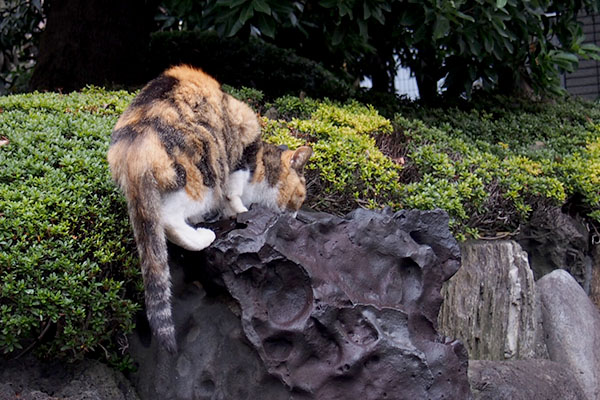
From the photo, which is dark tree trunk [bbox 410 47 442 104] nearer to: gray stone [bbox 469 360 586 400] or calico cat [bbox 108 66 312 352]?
calico cat [bbox 108 66 312 352]

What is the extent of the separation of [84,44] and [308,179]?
3.26m

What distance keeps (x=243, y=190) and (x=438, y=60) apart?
386 centimetres

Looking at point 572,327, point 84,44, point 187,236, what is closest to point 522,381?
point 572,327

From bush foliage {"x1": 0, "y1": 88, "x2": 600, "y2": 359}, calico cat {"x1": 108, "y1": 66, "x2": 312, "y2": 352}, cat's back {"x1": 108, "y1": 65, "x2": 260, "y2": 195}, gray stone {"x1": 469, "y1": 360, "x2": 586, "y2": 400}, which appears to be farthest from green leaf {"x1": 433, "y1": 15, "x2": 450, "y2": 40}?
gray stone {"x1": 469, "y1": 360, "x2": 586, "y2": 400}

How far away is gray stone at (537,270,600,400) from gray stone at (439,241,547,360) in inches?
13.1

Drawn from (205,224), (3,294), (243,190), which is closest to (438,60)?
(243,190)

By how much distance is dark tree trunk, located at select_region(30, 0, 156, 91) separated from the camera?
22.7ft

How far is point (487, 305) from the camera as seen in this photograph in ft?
17.1

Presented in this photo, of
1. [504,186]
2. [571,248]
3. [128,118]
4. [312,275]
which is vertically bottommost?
[571,248]

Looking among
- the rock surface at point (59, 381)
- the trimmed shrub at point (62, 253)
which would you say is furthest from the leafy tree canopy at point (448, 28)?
the rock surface at point (59, 381)

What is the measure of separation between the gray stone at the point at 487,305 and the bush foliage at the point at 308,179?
275 mm

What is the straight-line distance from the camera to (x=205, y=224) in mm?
3963

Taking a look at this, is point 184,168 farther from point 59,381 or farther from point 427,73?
point 427,73

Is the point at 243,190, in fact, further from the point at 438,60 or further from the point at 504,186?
the point at 438,60
